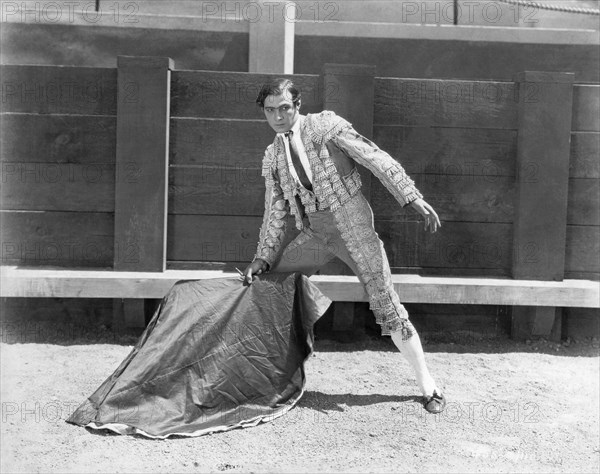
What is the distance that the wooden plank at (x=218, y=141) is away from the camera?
4973 millimetres

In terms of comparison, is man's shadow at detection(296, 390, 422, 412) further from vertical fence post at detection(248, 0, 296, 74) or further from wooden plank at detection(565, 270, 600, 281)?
vertical fence post at detection(248, 0, 296, 74)

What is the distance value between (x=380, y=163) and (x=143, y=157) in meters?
1.82

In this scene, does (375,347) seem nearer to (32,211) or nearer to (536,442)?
(536,442)

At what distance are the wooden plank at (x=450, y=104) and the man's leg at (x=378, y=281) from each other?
4.37 ft

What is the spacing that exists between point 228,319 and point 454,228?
1.95 metres

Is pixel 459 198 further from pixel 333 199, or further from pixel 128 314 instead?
pixel 128 314

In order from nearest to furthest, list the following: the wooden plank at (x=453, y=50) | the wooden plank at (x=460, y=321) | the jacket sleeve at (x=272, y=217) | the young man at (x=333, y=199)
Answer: the young man at (x=333, y=199) < the jacket sleeve at (x=272, y=217) < the wooden plank at (x=460, y=321) < the wooden plank at (x=453, y=50)

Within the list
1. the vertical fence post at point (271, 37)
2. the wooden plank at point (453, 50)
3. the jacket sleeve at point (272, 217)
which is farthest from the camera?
the wooden plank at point (453, 50)

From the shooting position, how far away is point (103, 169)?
4.97m

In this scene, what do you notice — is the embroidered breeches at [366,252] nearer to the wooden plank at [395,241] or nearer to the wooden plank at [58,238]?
the wooden plank at [395,241]

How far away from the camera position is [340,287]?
4789mm

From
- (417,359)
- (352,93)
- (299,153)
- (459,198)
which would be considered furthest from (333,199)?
(459,198)

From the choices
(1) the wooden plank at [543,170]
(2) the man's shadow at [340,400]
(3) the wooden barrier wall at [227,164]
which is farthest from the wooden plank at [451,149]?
(2) the man's shadow at [340,400]

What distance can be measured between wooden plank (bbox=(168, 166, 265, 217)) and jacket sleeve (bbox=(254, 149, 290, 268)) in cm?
102
